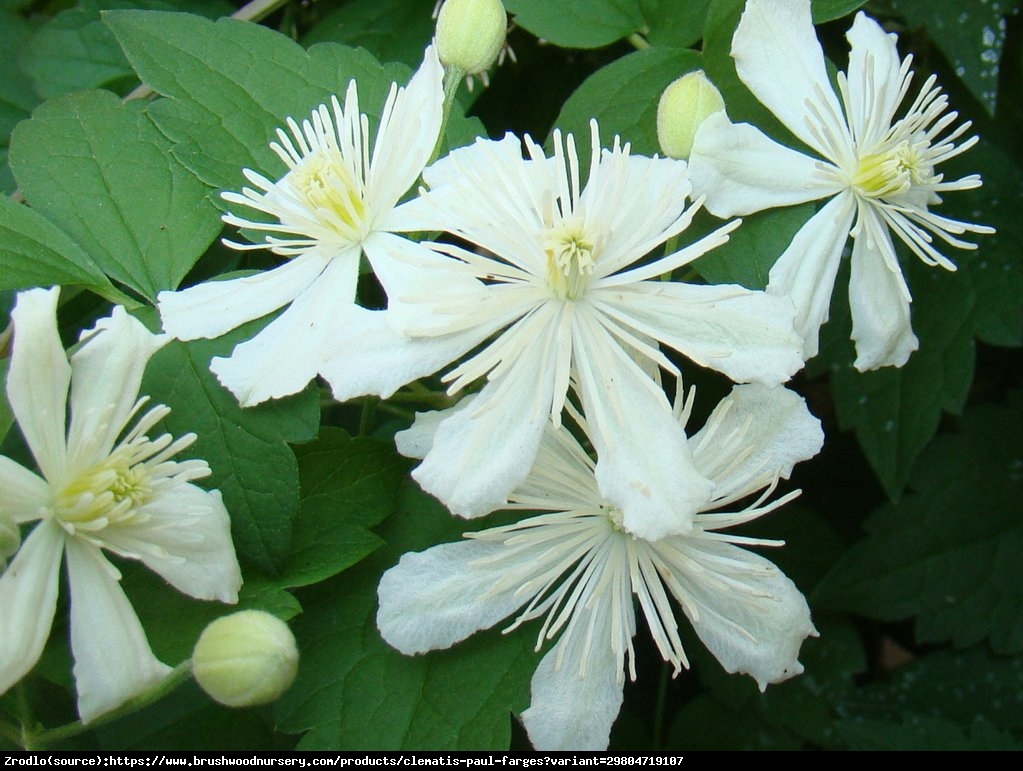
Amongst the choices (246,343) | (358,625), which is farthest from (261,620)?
(246,343)

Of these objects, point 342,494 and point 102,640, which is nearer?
point 102,640

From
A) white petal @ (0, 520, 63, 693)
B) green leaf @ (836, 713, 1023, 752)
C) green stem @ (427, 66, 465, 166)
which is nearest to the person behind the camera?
white petal @ (0, 520, 63, 693)

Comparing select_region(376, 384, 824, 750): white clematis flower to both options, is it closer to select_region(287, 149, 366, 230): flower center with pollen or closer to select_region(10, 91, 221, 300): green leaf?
select_region(287, 149, 366, 230): flower center with pollen

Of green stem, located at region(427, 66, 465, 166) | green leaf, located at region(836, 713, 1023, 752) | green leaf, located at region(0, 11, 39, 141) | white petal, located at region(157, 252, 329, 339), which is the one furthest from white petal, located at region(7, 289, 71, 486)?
green leaf, located at region(836, 713, 1023, 752)

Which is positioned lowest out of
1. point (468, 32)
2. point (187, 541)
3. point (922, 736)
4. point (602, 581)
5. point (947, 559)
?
point (922, 736)

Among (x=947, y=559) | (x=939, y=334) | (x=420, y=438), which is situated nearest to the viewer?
(x=420, y=438)

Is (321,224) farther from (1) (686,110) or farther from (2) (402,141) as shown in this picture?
(1) (686,110)

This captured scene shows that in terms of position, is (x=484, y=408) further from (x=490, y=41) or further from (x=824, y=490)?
(x=824, y=490)

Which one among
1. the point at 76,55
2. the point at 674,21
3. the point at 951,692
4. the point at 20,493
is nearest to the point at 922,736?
the point at 951,692
